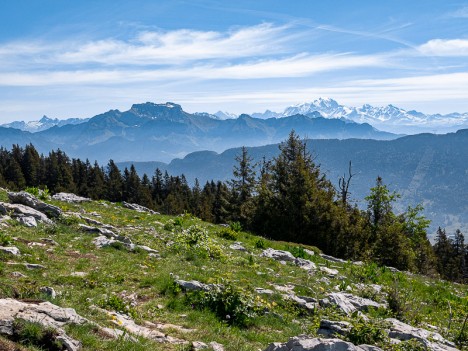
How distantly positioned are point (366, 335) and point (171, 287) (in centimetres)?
610

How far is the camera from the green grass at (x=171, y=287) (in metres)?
9.59

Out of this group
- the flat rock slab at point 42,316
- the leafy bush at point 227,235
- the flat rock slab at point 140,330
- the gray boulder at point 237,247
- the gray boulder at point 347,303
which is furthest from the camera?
the leafy bush at point 227,235

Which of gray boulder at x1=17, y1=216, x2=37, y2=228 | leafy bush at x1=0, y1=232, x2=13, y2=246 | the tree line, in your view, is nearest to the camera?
leafy bush at x1=0, y1=232, x2=13, y2=246

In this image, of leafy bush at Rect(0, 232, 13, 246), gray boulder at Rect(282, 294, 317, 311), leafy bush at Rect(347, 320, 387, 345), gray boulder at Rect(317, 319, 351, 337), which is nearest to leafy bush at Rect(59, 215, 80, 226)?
leafy bush at Rect(0, 232, 13, 246)

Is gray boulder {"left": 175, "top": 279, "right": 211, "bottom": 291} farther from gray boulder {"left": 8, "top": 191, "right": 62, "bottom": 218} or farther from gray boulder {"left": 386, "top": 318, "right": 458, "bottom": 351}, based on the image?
gray boulder {"left": 8, "top": 191, "right": 62, "bottom": 218}

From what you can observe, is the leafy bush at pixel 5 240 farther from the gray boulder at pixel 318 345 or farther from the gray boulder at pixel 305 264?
Answer: the gray boulder at pixel 305 264

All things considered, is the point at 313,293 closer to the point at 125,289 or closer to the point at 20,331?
the point at 125,289

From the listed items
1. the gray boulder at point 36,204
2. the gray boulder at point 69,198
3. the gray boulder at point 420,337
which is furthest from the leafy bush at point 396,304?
the gray boulder at point 69,198

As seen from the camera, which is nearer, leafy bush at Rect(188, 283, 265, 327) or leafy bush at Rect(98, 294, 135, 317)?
leafy bush at Rect(98, 294, 135, 317)

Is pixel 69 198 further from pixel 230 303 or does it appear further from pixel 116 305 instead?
pixel 230 303

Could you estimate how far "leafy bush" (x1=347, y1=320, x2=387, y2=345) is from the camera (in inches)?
353

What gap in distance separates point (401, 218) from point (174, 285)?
4767 centimetres

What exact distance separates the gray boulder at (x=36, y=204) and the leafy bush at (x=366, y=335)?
16.1 m

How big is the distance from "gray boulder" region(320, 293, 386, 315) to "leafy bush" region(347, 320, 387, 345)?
289cm
